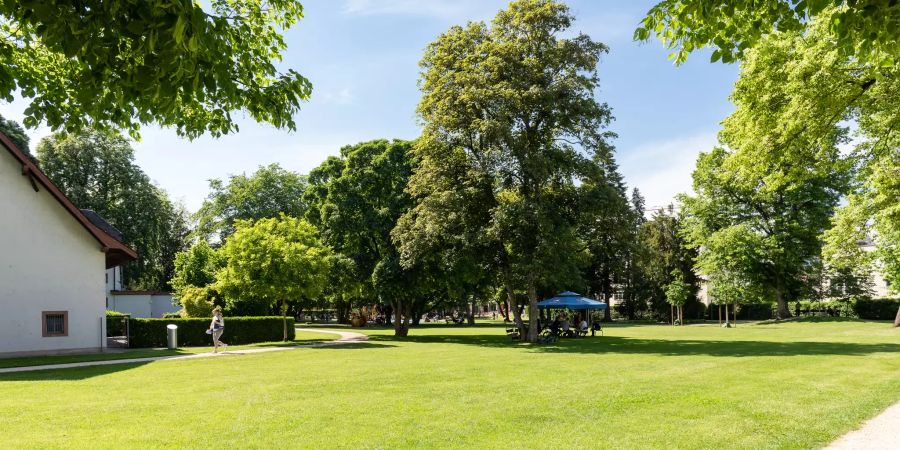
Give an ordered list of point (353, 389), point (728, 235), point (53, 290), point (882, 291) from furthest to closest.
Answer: point (882, 291), point (728, 235), point (53, 290), point (353, 389)

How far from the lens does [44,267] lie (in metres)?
25.7

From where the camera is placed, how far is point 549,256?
29531 mm

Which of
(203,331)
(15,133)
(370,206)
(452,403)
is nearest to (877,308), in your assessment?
(370,206)

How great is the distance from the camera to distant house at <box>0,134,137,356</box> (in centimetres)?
2472

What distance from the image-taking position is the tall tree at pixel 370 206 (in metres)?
39.6

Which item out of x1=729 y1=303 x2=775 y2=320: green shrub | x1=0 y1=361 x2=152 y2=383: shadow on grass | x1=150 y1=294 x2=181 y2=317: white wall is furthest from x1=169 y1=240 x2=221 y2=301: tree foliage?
x1=729 y1=303 x2=775 y2=320: green shrub

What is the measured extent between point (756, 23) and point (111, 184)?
60.9m

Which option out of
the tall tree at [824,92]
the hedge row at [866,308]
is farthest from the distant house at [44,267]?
the hedge row at [866,308]

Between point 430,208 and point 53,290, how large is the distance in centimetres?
1727

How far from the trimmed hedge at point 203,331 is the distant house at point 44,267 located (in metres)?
2.60

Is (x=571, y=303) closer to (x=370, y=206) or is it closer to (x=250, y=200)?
(x=370, y=206)

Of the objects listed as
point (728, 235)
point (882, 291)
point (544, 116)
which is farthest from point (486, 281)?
point (882, 291)

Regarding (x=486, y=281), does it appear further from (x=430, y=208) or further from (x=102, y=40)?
(x=102, y=40)

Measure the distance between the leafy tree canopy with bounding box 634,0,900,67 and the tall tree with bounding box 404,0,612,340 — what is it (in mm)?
20300
